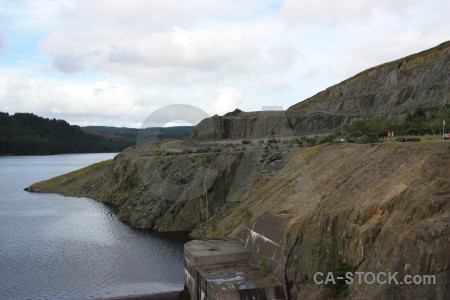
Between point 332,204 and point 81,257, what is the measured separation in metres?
24.0

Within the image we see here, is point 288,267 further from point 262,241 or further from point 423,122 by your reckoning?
point 423,122

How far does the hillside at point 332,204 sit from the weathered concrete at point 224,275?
5.38 ft

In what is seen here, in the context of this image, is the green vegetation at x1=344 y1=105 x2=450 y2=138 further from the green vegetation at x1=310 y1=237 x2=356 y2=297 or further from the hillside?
the green vegetation at x1=310 y1=237 x2=356 y2=297

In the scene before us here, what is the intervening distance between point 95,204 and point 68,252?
33344mm

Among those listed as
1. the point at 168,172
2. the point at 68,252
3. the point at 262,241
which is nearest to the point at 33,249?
the point at 68,252

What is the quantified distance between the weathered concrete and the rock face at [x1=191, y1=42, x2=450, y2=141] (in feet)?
118

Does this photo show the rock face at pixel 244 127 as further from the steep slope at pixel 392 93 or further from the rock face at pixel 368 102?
the steep slope at pixel 392 93

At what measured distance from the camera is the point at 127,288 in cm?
2864

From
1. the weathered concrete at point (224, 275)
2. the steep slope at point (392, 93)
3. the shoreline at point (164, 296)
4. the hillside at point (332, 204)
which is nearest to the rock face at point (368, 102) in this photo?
the steep slope at point (392, 93)

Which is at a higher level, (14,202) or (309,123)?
(309,123)

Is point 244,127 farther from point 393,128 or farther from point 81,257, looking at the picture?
point 81,257

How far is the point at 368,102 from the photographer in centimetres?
6462

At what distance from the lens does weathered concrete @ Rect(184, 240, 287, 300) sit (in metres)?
21.6

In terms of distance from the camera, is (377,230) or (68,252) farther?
(68,252)
